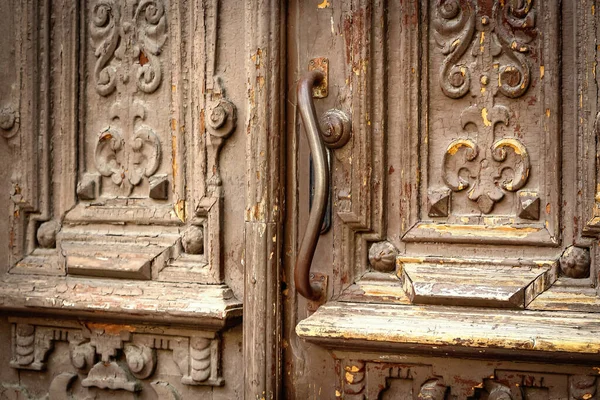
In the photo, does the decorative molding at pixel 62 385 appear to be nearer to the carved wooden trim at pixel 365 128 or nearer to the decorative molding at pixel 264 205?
the decorative molding at pixel 264 205

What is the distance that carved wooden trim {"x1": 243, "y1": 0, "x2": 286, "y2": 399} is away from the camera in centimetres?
142

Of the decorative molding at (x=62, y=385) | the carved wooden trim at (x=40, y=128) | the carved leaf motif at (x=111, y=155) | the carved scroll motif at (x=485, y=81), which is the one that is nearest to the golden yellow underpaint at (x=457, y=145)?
the carved scroll motif at (x=485, y=81)

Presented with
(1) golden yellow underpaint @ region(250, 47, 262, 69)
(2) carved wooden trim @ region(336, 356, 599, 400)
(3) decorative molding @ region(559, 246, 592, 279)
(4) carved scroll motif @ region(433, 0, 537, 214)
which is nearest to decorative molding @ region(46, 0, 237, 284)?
(1) golden yellow underpaint @ region(250, 47, 262, 69)

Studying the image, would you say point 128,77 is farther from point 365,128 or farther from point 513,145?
point 513,145

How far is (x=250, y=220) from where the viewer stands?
1.44 m

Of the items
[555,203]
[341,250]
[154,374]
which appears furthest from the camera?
[154,374]

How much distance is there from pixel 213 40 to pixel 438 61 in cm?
48

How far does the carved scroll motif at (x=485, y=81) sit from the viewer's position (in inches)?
51.6

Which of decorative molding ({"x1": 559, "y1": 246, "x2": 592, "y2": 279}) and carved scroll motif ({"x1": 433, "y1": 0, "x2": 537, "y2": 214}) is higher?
carved scroll motif ({"x1": 433, "y1": 0, "x2": 537, "y2": 214})

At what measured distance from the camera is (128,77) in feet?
5.31

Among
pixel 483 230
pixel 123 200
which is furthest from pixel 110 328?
pixel 483 230

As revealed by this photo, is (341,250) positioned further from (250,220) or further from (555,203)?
(555,203)

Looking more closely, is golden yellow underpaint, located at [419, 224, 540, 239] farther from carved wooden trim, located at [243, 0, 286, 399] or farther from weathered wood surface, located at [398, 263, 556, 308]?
carved wooden trim, located at [243, 0, 286, 399]

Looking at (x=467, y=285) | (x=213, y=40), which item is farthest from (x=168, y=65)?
(x=467, y=285)
